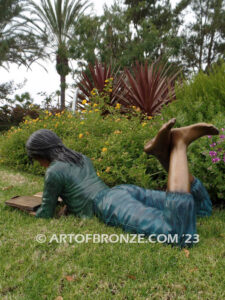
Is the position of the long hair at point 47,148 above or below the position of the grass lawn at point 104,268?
above

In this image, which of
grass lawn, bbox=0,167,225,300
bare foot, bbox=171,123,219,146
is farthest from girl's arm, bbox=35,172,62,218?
bare foot, bbox=171,123,219,146

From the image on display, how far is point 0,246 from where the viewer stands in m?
2.21

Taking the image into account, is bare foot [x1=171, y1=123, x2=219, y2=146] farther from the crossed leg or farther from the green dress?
the green dress

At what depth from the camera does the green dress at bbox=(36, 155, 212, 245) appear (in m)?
2.09

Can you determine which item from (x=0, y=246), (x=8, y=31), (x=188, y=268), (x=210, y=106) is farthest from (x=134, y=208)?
(x=8, y=31)

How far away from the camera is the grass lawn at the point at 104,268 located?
1651 mm

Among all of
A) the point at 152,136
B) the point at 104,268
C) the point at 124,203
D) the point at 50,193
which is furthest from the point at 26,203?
the point at 152,136

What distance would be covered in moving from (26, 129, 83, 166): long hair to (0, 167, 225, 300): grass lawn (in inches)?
26.5

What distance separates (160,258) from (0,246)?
1.28 metres

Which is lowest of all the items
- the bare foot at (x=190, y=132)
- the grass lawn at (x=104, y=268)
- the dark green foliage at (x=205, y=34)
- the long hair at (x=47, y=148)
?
the grass lawn at (x=104, y=268)

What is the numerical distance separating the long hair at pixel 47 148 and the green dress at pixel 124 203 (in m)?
0.09

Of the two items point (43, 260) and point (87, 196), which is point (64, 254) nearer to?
point (43, 260)

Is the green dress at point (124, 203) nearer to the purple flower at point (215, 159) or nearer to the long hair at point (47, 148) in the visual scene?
the long hair at point (47, 148)

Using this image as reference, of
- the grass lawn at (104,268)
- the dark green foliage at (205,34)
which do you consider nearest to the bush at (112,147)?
the grass lawn at (104,268)
